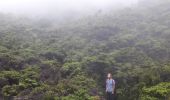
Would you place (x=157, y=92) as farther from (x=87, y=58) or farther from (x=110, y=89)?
(x=87, y=58)

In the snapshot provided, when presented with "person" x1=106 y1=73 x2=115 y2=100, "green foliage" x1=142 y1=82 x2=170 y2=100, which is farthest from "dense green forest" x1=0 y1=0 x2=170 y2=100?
"person" x1=106 y1=73 x2=115 y2=100

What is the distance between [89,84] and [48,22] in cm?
1591

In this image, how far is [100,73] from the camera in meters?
17.7

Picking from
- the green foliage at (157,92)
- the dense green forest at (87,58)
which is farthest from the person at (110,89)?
the green foliage at (157,92)

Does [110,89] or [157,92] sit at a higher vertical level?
[110,89]

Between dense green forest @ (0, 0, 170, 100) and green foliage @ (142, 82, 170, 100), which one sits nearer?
green foliage @ (142, 82, 170, 100)

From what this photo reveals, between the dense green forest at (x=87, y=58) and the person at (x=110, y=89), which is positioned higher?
the dense green forest at (x=87, y=58)

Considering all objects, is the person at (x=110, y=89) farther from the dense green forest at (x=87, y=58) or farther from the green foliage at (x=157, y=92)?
the green foliage at (x=157, y=92)

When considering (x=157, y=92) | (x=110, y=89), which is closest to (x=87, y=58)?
(x=110, y=89)

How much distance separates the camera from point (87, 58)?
18781 millimetres

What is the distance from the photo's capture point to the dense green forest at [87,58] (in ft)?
49.0

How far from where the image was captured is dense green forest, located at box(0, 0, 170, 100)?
1493cm

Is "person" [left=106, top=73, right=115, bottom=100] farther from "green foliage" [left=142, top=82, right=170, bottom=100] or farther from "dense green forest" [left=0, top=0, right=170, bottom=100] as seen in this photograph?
"green foliage" [left=142, top=82, right=170, bottom=100]

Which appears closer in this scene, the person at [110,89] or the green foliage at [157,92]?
the green foliage at [157,92]
